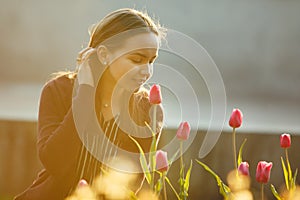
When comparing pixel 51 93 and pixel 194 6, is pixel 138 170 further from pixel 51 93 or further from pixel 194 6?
pixel 194 6

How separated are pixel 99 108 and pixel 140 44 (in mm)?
140

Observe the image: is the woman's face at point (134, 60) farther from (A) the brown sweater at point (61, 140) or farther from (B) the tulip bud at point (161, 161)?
(B) the tulip bud at point (161, 161)

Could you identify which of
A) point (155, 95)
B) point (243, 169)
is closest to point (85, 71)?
point (155, 95)

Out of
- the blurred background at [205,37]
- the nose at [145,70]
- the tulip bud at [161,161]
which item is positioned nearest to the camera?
the tulip bud at [161,161]

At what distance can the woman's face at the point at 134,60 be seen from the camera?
4.25 ft

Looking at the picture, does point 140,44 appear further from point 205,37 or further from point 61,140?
point 205,37

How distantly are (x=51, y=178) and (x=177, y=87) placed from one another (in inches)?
46.5

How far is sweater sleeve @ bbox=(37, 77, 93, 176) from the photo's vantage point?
1330 mm

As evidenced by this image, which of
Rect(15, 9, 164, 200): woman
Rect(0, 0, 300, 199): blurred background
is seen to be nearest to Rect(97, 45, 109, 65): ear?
Rect(15, 9, 164, 200): woman

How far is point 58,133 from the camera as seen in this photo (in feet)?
4.38

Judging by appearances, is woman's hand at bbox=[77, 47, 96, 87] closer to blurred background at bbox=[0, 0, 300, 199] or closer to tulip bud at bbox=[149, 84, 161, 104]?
tulip bud at bbox=[149, 84, 161, 104]

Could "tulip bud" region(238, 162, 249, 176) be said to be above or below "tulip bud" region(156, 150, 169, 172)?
below

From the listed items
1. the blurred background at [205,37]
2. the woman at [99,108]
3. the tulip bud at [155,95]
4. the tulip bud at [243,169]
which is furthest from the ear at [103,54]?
the blurred background at [205,37]

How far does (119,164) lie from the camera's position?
4.49ft
